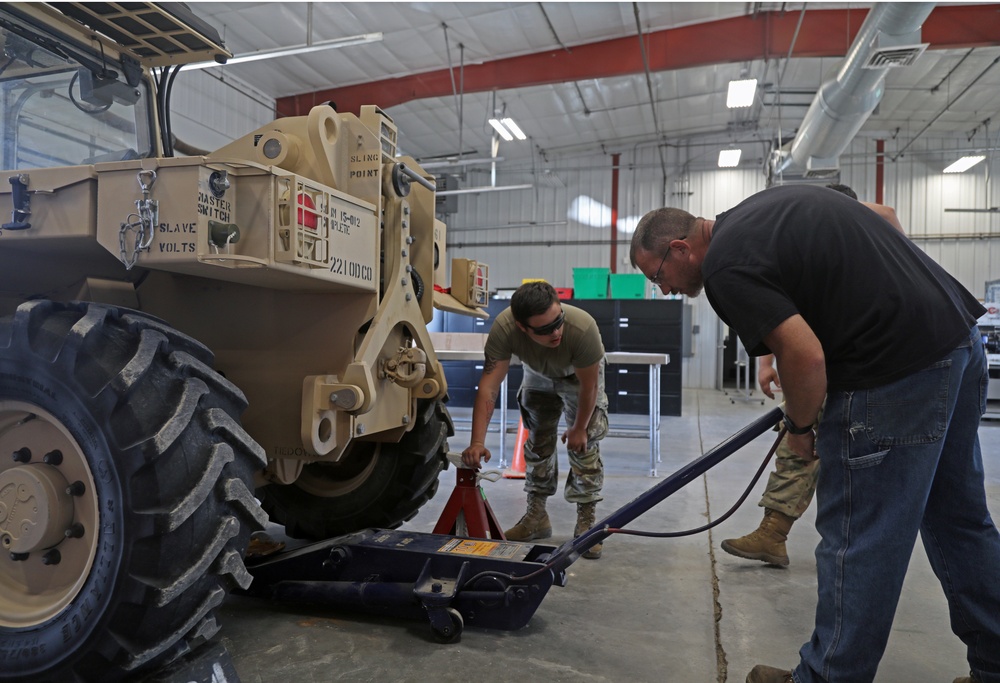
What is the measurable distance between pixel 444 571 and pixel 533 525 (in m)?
1.45

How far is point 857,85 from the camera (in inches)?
343

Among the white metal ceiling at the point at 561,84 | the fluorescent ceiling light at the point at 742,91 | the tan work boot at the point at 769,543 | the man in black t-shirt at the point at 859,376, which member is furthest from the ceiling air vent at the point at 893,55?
the man in black t-shirt at the point at 859,376

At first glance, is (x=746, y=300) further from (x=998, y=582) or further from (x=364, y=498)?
(x=364, y=498)

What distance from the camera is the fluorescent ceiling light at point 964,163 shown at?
1401 centimetres

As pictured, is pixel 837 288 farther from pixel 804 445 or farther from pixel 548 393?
pixel 548 393

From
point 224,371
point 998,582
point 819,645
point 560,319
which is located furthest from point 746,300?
point 224,371

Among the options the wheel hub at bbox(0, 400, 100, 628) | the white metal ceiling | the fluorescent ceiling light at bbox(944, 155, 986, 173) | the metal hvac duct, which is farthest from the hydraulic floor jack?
the fluorescent ceiling light at bbox(944, 155, 986, 173)

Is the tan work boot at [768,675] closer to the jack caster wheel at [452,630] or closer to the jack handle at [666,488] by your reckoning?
the jack handle at [666,488]

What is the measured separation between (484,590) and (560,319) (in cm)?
140

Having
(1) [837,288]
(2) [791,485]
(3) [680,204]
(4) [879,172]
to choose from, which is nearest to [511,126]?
(3) [680,204]

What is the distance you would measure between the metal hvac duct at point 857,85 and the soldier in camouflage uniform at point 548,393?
18.2 ft

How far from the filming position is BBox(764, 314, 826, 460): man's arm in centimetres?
178

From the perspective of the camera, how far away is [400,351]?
2721mm

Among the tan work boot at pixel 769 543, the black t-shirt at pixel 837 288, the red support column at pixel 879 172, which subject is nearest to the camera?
the black t-shirt at pixel 837 288
